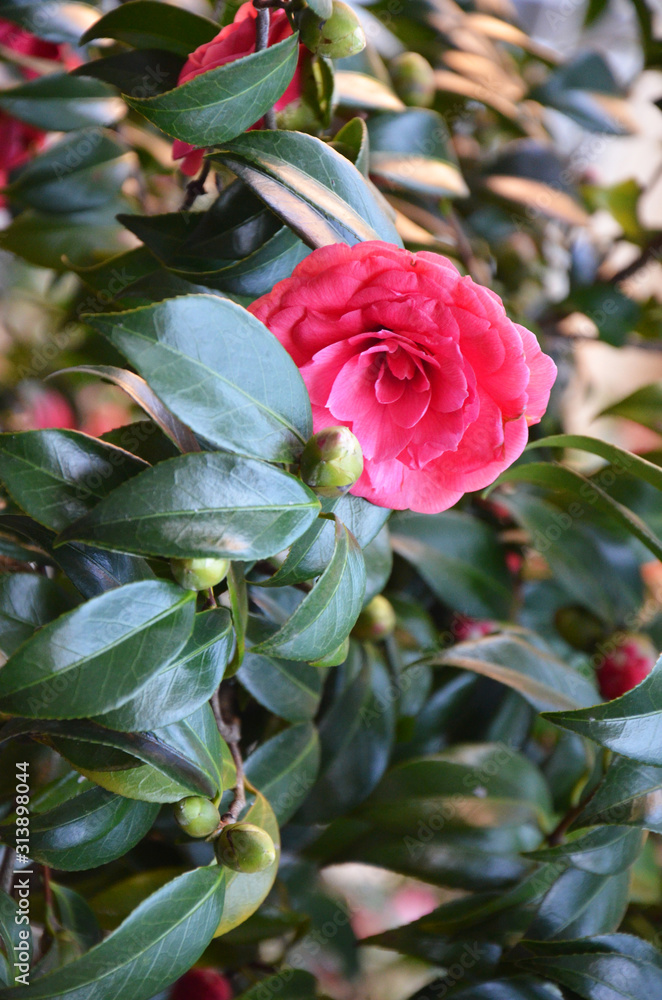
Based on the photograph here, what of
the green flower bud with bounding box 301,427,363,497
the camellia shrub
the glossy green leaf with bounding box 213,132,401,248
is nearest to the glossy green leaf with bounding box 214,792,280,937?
the camellia shrub

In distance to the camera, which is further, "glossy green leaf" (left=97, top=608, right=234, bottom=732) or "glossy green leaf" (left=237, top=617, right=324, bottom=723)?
"glossy green leaf" (left=237, top=617, right=324, bottom=723)

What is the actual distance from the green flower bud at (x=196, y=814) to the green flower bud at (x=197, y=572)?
0.12 metres

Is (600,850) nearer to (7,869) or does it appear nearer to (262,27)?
(7,869)

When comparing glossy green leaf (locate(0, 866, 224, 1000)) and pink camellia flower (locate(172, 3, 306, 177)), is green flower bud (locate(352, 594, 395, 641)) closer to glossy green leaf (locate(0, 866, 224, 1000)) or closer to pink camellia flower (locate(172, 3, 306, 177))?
glossy green leaf (locate(0, 866, 224, 1000))

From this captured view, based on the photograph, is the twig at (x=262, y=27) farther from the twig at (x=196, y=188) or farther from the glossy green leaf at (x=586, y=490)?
the glossy green leaf at (x=586, y=490)

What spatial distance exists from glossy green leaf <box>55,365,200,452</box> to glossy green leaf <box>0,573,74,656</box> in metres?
0.11

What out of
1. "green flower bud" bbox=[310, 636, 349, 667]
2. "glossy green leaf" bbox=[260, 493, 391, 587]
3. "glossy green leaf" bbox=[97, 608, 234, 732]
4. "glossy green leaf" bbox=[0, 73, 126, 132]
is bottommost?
"green flower bud" bbox=[310, 636, 349, 667]

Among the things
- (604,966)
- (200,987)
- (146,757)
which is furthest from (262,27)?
(200,987)

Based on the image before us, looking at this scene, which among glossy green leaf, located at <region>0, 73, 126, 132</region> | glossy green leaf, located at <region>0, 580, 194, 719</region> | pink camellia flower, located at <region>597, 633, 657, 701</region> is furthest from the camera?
pink camellia flower, located at <region>597, 633, 657, 701</region>

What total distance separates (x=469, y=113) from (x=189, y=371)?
80 cm

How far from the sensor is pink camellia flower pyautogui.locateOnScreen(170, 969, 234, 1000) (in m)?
0.59

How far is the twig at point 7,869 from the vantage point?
18.1 inches

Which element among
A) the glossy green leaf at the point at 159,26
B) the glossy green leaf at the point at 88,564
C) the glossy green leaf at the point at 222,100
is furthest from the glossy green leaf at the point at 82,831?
the glossy green leaf at the point at 159,26

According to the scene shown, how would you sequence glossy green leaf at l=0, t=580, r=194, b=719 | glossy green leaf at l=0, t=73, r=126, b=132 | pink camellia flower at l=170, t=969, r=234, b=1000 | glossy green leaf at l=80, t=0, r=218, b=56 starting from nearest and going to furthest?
glossy green leaf at l=0, t=580, r=194, b=719, glossy green leaf at l=80, t=0, r=218, b=56, pink camellia flower at l=170, t=969, r=234, b=1000, glossy green leaf at l=0, t=73, r=126, b=132
